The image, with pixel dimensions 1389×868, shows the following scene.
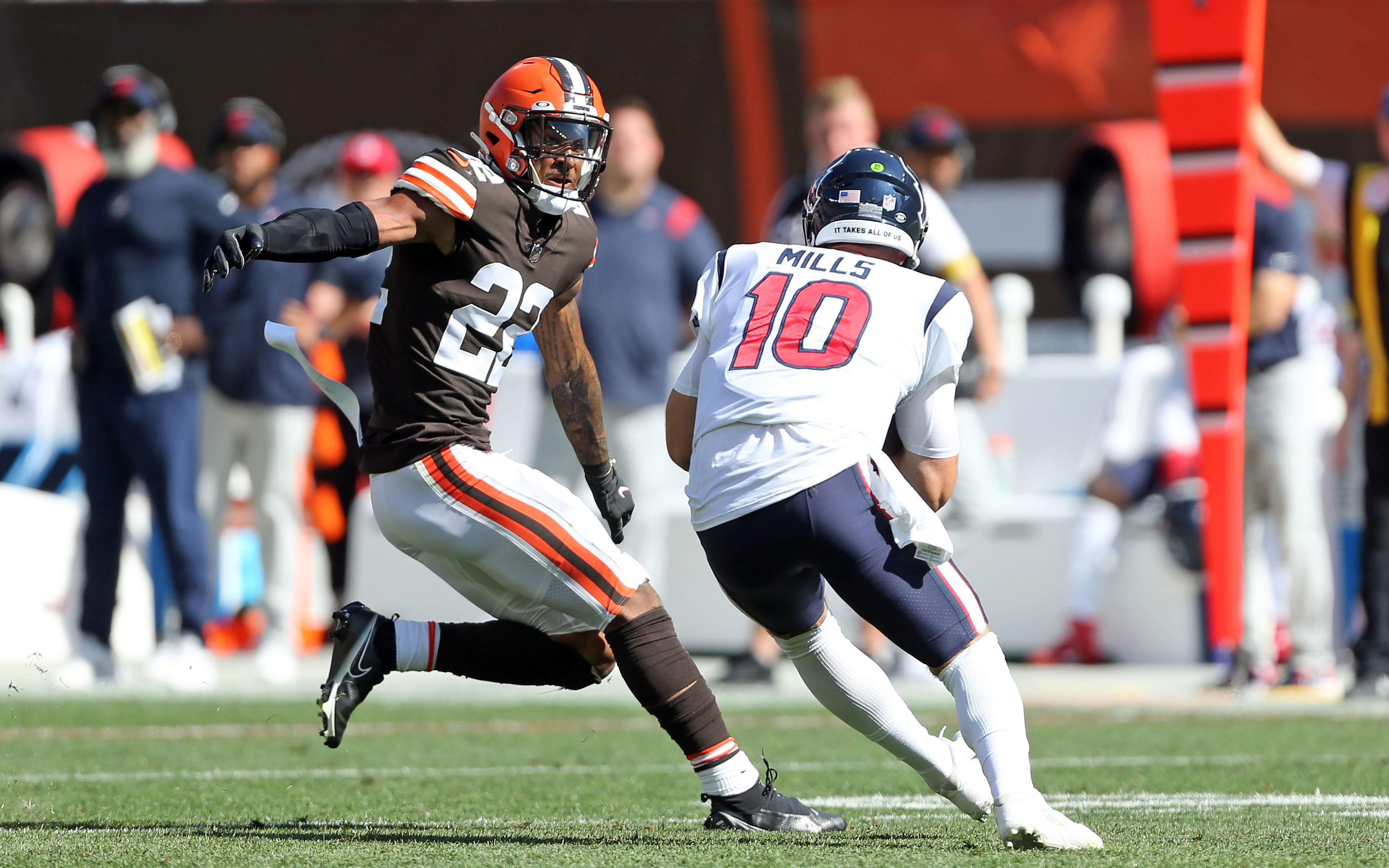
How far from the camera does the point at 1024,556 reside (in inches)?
369

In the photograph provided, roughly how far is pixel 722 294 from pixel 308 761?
2338 millimetres

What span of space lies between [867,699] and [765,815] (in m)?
0.34

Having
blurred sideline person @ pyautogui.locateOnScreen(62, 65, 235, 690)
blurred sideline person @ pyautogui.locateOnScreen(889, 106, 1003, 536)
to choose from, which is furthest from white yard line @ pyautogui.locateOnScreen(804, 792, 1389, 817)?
blurred sideline person @ pyautogui.locateOnScreen(62, 65, 235, 690)

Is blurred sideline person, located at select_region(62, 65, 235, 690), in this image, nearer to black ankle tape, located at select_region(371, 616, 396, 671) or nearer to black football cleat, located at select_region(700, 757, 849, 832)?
black ankle tape, located at select_region(371, 616, 396, 671)

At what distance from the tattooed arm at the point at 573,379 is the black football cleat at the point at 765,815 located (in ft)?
3.11

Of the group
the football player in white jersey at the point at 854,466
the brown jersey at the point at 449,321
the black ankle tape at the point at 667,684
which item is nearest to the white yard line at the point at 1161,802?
the football player in white jersey at the point at 854,466

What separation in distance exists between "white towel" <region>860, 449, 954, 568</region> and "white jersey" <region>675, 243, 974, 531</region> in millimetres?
85

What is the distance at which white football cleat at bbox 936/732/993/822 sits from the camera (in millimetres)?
4176

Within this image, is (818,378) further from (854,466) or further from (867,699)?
(867,699)

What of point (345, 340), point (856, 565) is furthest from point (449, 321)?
point (345, 340)

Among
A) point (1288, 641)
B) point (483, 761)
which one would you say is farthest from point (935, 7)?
point (483, 761)

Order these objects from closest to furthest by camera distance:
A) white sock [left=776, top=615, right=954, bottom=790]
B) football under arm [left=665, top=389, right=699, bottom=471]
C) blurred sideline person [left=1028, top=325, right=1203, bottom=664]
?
1. white sock [left=776, top=615, right=954, bottom=790]
2. football under arm [left=665, top=389, right=699, bottom=471]
3. blurred sideline person [left=1028, top=325, right=1203, bottom=664]

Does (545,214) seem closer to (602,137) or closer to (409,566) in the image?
(602,137)

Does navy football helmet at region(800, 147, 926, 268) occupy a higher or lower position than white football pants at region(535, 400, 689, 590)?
higher
